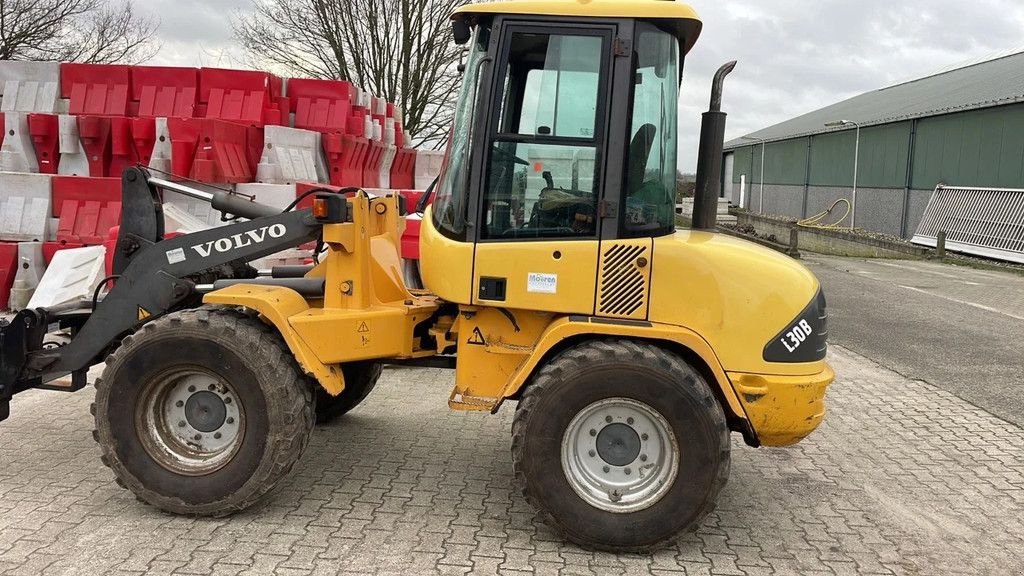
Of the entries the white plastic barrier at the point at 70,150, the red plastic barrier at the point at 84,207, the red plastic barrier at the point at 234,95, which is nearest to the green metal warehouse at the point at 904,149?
the red plastic barrier at the point at 234,95

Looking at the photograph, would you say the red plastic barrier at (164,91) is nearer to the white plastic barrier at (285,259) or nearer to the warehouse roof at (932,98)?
the white plastic barrier at (285,259)

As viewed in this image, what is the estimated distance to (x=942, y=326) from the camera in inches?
428

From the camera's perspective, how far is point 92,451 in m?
5.25

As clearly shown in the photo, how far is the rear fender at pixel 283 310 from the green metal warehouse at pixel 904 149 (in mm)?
21237

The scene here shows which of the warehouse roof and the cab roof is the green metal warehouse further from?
the cab roof

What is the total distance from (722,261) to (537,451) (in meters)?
1.32

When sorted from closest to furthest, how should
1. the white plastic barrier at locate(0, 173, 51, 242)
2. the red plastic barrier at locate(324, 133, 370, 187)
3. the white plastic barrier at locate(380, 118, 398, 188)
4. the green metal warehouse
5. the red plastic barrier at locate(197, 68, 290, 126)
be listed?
the white plastic barrier at locate(0, 173, 51, 242), the red plastic barrier at locate(197, 68, 290, 126), the red plastic barrier at locate(324, 133, 370, 187), the white plastic barrier at locate(380, 118, 398, 188), the green metal warehouse

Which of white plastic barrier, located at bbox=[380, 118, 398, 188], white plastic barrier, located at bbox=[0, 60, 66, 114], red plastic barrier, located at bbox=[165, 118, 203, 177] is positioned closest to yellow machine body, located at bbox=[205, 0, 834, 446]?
red plastic barrier, located at bbox=[165, 118, 203, 177]

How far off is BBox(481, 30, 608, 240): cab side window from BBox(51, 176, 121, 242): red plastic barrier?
259 inches

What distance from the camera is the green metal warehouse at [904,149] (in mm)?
21656

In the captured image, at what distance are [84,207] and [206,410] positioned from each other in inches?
237

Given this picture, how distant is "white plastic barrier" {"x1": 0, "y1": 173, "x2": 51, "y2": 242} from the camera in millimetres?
9070

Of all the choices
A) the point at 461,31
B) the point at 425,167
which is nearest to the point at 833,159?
the point at 425,167

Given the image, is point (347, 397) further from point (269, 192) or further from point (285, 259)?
point (269, 192)
